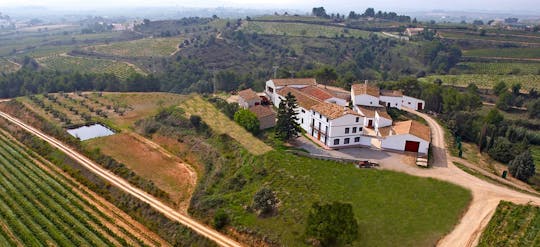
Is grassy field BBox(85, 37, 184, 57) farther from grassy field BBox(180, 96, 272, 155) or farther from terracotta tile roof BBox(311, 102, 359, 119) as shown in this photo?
terracotta tile roof BBox(311, 102, 359, 119)

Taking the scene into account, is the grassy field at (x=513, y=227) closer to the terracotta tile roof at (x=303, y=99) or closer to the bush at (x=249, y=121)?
the terracotta tile roof at (x=303, y=99)

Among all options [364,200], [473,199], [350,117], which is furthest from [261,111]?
[473,199]

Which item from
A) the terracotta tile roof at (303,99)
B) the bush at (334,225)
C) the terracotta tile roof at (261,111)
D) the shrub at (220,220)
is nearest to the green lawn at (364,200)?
→ the shrub at (220,220)

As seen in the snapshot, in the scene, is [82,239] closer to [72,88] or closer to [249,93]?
[249,93]

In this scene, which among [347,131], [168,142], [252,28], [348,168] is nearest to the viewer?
[348,168]

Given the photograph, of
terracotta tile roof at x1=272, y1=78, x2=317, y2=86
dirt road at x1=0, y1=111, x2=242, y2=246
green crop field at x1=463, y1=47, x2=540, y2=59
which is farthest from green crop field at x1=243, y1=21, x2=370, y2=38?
dirt road at x1=0, y1=111, x2=242, y2=246

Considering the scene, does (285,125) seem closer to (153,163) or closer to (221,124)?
(221,124)

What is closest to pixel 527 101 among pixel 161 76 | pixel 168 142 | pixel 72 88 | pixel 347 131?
pixel 347 131
